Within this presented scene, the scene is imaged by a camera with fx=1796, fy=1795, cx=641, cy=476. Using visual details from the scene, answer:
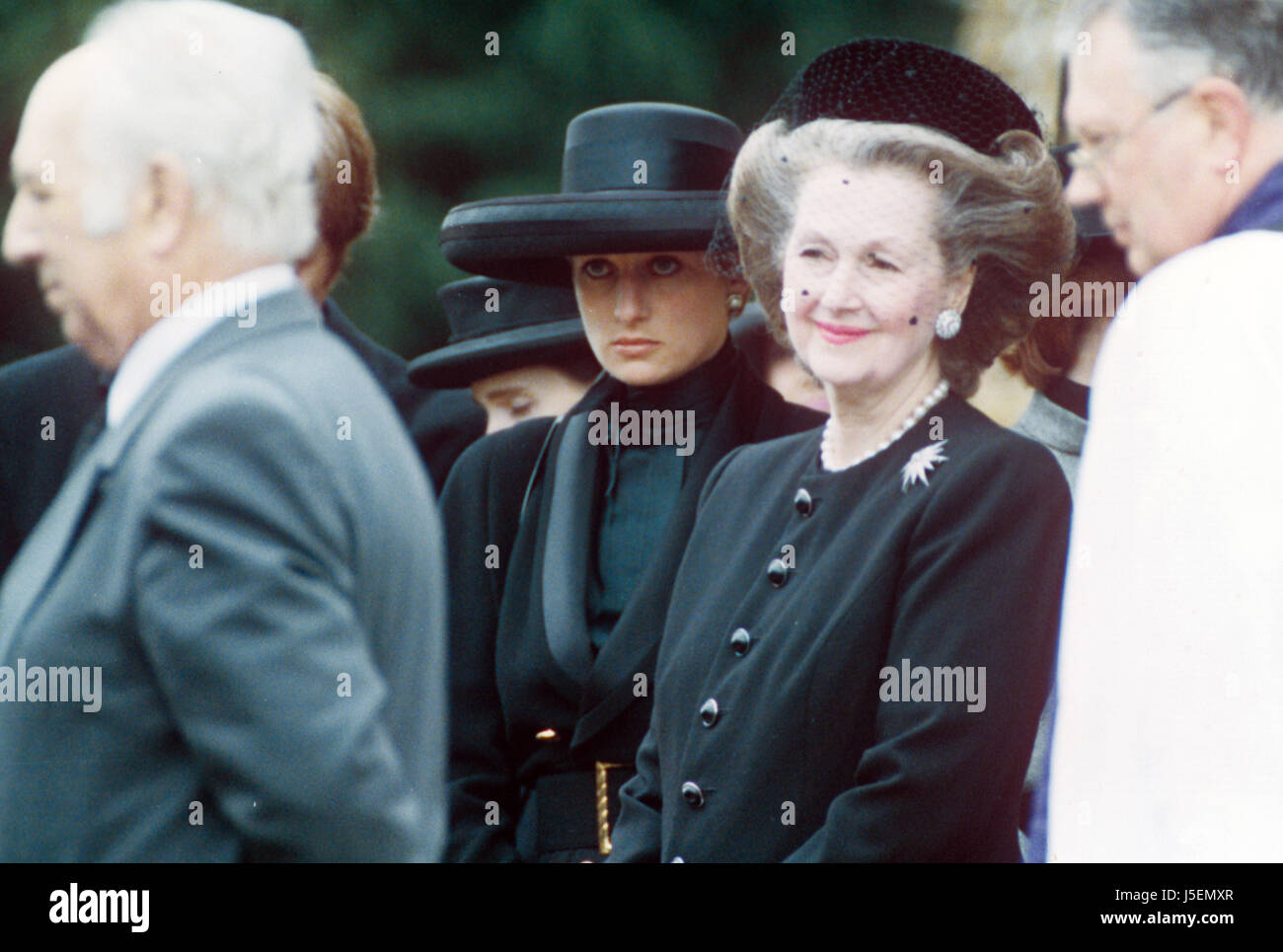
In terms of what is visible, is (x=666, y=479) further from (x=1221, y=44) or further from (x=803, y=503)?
Answer: (x=1221, y=44)

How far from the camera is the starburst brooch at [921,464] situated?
3.21 m

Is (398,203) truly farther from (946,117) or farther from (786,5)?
(946,117)

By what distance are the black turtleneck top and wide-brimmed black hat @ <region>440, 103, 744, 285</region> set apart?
0.27m

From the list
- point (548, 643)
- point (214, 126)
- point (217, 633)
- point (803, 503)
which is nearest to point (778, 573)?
point (803, 503)

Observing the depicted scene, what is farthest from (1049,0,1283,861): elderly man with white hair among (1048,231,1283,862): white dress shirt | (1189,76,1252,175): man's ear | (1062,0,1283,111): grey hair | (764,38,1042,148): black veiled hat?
(764,38,1042,148): black veiled hat

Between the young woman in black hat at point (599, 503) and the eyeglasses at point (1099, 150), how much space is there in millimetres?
681

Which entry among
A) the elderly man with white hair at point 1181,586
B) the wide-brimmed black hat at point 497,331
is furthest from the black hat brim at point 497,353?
the elderly man with white hair at point 1181,586

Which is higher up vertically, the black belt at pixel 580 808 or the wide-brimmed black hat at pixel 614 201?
the wide-brimmed black hat at pixel 614 201

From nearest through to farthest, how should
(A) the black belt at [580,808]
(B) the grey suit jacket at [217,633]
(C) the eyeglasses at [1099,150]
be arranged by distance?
1. (B) the grey suit jacket at [217,633]
2. (C) the eyeglasses at [1099,150]
3. (A) the black belt at [580,808]

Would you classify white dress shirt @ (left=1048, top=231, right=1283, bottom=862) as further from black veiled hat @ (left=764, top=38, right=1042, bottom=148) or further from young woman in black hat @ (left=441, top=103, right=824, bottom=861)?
young woman in black hat @ (left=441, top=103, right=824, bottom=861)

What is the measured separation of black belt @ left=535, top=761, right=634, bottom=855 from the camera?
3.54 metres

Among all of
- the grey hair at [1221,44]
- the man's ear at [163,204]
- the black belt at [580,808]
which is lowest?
the black belt at [580,808]

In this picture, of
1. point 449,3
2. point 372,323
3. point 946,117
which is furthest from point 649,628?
point 449,3

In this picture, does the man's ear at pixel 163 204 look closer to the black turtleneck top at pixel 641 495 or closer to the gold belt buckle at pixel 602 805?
the black turtleneck top at pixel 641 495
